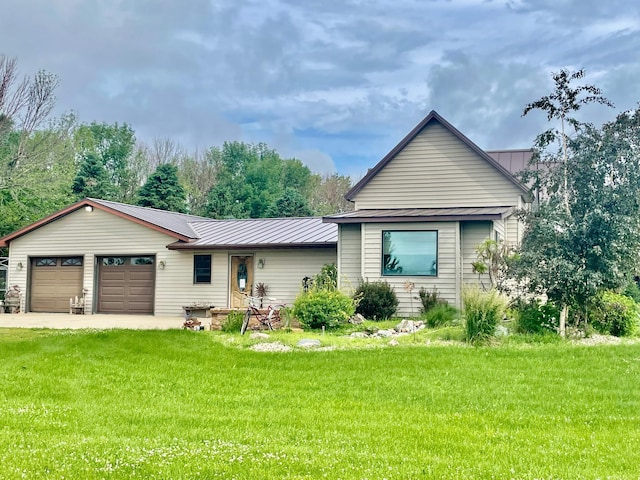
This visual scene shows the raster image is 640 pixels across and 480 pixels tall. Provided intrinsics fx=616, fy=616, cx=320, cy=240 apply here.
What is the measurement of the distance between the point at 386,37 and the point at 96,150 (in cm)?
3561

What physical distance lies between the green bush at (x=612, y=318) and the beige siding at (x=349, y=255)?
660 cm

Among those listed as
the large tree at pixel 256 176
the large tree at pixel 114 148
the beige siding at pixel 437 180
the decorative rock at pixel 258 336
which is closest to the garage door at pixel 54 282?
the beige siding at pixel 437 180

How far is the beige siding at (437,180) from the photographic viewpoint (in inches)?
690

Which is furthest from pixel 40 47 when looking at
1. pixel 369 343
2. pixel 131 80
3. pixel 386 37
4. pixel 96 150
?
pixel 96 150

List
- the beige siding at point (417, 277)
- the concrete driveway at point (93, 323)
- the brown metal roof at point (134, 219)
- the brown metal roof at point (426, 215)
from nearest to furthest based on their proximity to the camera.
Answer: the brown metal roof at point (426, 215) < the concrete driveway at point (93, 323) < the beige siding at point (417, 277) < the brown metal roof at point (134, 219)

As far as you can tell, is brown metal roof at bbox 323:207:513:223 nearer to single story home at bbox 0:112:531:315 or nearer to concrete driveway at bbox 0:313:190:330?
single story home at bbox 0:112:531:315

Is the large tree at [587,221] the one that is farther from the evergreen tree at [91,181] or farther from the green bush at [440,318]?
the evergreen tree at [91,181]

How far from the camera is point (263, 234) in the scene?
70.0 ft

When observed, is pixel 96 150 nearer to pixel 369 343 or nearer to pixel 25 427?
pixel 369 343

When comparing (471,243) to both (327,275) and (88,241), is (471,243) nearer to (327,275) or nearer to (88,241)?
(327,275)

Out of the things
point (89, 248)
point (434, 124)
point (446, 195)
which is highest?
point (434, 124)

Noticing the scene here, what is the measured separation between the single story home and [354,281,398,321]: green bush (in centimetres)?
73

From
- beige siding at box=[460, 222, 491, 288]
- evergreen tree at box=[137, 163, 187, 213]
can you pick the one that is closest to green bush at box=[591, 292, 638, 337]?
beige siding at box=[460, 222, 491, 288]

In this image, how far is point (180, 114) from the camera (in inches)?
1586
